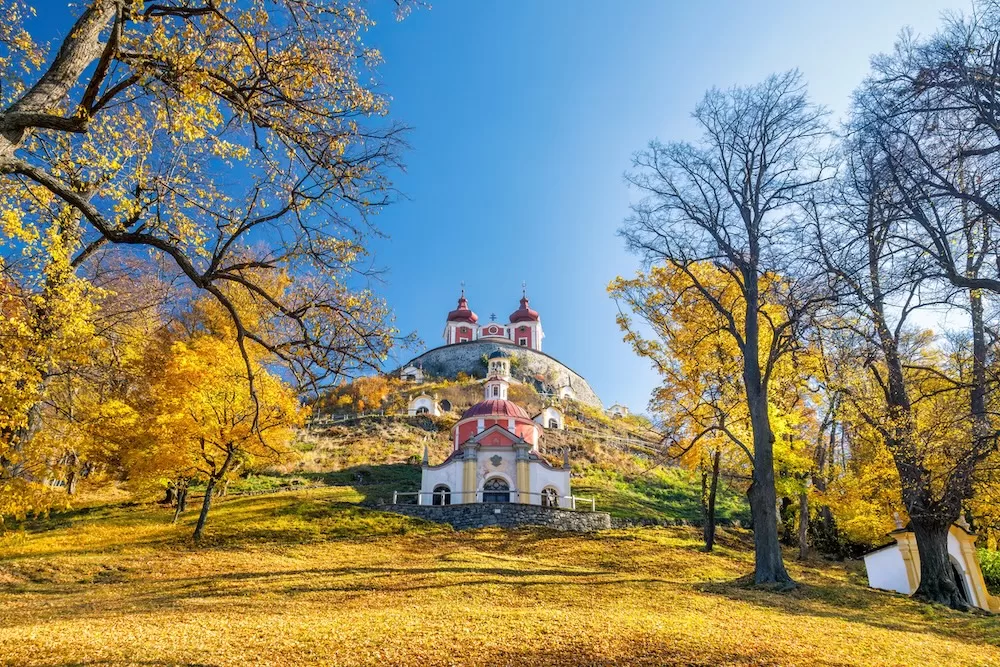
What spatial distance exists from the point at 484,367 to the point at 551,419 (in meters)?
19.8

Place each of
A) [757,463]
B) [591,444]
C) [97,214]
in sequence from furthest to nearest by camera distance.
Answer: [591,444] < [757,463] < [97,214]

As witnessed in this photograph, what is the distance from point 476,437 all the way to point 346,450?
16.4 metres

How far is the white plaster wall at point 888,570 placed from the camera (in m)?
16.8

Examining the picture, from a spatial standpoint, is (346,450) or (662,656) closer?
(662,656)

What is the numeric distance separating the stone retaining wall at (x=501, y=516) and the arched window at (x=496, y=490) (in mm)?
4155

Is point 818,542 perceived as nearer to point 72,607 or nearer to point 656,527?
point 656,527

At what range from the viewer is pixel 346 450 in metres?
42.2

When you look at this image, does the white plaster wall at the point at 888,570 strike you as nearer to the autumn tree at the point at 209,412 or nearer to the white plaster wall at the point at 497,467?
the white plaster wall at the point at 497,467

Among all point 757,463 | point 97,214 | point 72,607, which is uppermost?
point 97,214

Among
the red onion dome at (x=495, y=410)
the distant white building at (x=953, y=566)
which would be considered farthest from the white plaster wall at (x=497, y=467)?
the distant white building at (x=953, y=566)

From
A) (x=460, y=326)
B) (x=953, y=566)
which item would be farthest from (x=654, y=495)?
(x=460, y=326)

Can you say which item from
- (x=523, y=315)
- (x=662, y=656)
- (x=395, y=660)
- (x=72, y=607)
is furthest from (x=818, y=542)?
(x=523, y=315)

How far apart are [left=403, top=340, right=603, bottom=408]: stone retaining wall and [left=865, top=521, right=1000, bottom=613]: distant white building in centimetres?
5502

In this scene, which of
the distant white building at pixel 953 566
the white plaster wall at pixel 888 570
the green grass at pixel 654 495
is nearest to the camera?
the distant white building at pixel 953 566
